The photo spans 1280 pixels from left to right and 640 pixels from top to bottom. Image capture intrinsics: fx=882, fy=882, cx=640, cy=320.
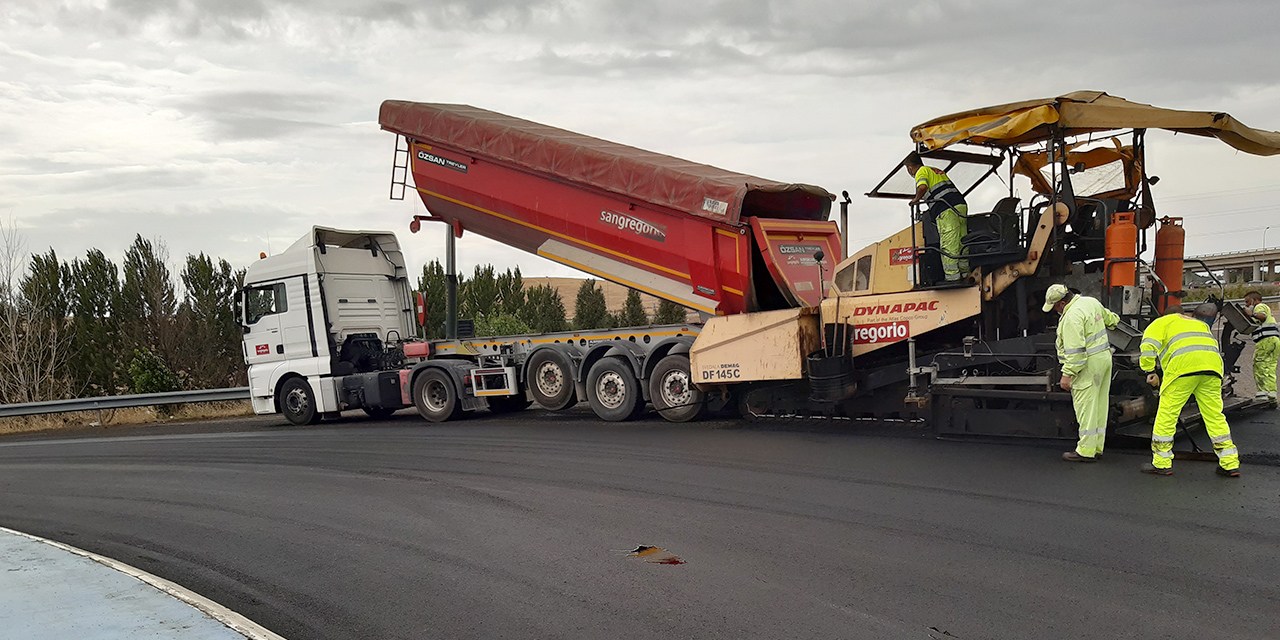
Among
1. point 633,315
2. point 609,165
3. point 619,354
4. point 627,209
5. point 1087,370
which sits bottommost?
point 1087,370

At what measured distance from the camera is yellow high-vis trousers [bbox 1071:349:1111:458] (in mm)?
7035

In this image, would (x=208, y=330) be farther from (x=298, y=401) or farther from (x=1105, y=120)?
(x=1105, y=120)

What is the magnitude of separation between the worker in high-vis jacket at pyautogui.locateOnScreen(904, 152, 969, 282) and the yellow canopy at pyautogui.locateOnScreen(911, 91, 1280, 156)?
0.64 metres

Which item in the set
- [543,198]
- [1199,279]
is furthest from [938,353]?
[543,198]

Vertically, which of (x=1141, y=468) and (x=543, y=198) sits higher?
(x=543, y=198)

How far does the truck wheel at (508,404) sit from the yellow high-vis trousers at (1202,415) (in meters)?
8.70

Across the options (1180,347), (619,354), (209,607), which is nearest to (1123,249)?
(1180,347)

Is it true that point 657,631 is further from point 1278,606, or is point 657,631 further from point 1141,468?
point 1141,468

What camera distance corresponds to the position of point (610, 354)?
11180 millimetres

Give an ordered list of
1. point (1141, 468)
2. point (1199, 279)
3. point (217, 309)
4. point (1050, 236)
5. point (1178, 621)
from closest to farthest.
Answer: point (1178, 621), point (1141, 468), point (1050, 236), point (1199, 279), point (217, 309)

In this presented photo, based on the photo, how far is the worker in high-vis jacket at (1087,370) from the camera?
705cm

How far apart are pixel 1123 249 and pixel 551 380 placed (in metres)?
7.01

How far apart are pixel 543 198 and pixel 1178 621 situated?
28.4 feet

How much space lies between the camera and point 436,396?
13062 millimetres
